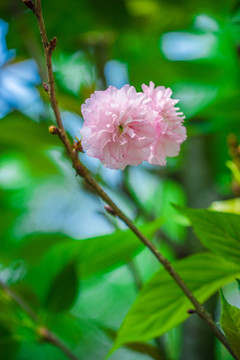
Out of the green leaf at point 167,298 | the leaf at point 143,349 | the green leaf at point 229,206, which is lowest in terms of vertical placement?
the leaf at point 143,349

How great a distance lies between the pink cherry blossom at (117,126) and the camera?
410mm

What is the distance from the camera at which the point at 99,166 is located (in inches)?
37.7

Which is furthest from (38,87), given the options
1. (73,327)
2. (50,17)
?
(73,327)

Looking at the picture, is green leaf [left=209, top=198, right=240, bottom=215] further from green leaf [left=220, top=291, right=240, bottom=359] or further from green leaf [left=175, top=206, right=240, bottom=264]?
green leaf [left=220, top=291, right=240, bottom=359]

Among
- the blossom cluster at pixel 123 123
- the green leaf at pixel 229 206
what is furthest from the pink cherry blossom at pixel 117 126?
the green leaf at pixel 229 206

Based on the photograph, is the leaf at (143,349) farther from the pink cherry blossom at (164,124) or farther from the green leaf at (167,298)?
the pink cherry blossom at (164,124)

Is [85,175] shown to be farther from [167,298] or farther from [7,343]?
[7,343]

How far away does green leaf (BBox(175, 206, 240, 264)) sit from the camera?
0.43 m

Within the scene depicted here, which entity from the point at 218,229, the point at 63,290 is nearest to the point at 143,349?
the point at 63,290

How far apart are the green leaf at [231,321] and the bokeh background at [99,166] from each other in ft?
0.87

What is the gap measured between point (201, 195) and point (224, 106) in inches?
11.4

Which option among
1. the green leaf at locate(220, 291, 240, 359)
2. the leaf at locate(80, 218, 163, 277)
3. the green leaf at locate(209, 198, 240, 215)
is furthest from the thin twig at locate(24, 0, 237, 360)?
the green leaf at locate(209, 198, 240, 215)

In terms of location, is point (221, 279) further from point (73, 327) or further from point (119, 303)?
point (119, 303)

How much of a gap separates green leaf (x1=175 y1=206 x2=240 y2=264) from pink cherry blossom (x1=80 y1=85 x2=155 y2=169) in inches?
3.1
